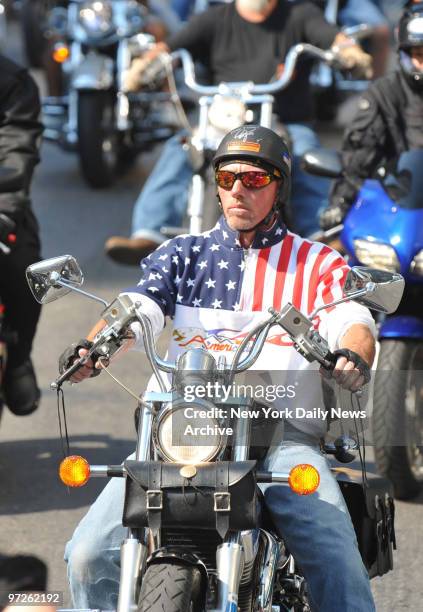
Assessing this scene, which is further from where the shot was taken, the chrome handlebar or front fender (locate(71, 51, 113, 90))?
front fender (locate(71, 51, 113, 90))

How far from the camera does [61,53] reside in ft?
39.4

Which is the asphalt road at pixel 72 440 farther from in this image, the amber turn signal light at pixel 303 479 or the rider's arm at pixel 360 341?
the amber turn signal light at pixel 303 479

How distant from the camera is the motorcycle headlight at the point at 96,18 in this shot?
37.8 feet

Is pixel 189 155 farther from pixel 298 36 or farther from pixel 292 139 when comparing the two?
pixel 298 36

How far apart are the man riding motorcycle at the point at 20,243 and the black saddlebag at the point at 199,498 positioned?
2.77 meters

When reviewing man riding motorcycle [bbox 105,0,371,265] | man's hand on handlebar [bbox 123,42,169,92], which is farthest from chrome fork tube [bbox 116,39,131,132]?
man's hand on handlebar [bbox 123,42,169,92]

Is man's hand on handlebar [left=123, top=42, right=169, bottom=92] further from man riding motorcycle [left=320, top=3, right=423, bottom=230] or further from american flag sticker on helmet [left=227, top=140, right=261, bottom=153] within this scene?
american flag sticker on helmet [left=227, top=140, right=261, bottom=153]

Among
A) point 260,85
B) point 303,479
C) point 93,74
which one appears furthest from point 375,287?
point 93,74

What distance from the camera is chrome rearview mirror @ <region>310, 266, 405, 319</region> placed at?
12.0ft

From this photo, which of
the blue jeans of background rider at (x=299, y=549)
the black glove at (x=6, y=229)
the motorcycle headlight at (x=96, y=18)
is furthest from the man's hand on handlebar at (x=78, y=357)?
the motorcycle headlight at (x=96, y=18)

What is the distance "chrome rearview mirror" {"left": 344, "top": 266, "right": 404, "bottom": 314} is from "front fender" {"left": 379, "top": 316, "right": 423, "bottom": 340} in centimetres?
192

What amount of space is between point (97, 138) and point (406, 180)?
5471mm

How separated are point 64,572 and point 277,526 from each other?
5.16 feet

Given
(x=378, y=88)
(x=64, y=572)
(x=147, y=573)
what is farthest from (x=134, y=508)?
(x=378, y=88)
